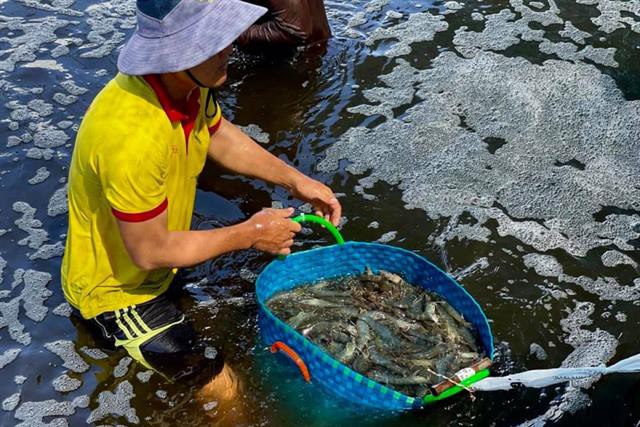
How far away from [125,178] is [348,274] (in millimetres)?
1491

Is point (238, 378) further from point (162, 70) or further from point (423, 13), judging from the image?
point (423, 13)

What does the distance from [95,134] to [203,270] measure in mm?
1665

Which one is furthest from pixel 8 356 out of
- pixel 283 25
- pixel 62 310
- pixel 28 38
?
pixel 28 38

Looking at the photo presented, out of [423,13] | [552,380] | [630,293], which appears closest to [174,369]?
[552,380]

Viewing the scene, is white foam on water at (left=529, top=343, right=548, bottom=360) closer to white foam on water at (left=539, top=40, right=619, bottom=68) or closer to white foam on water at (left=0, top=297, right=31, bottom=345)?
white foam on water at (left=0, top=297, right=31, bottom=345)

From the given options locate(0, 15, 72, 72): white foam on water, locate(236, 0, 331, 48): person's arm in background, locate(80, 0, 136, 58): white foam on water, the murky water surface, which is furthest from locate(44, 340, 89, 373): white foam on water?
locate(80, 0, 136, 58): white foam on water

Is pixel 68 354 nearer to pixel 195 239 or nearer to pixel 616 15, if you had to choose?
pixel 195 239

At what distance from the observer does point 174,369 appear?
11.1ft

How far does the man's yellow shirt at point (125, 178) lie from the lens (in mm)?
2818

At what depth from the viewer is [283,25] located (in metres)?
6.09

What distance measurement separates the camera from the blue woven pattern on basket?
3055 millimetres

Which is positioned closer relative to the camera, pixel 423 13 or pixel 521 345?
pixel 521 345

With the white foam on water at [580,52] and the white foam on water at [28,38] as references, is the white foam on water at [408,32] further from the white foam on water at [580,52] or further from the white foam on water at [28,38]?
the white foam on water at [28,38]

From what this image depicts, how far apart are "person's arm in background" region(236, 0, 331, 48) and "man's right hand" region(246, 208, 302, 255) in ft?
10.6
